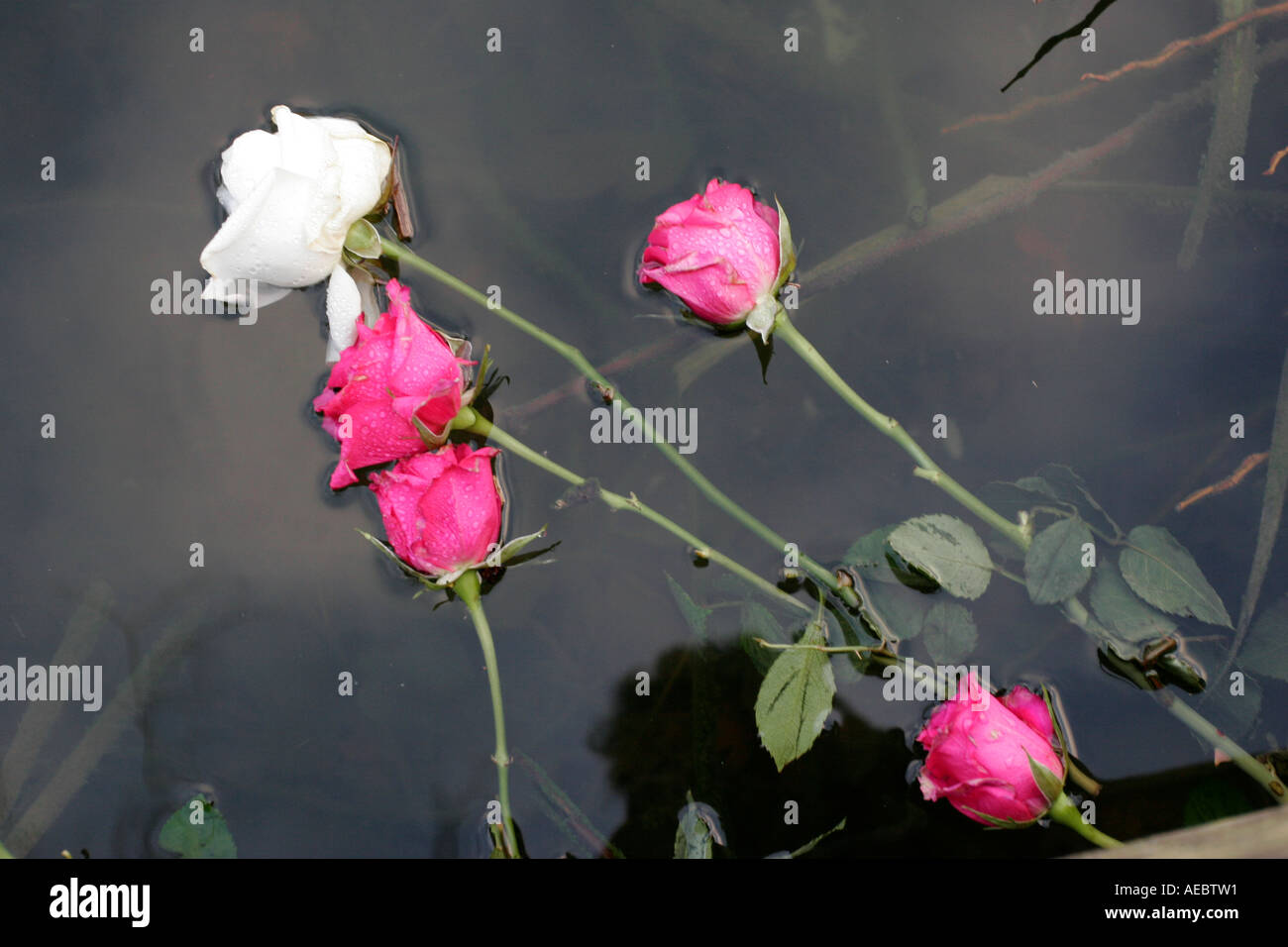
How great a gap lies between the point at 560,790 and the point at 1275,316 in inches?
41.3

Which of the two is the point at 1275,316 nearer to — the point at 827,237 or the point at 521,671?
the point at 827,237

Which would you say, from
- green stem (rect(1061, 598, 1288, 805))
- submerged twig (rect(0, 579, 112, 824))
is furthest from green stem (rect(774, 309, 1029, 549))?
submerged twig (rect(0, 579, 112, 824))

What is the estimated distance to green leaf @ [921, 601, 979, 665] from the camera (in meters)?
1.00

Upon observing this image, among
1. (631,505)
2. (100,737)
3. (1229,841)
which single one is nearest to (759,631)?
(631,505)

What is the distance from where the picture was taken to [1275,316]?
106 cm

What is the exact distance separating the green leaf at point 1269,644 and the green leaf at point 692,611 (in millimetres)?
620

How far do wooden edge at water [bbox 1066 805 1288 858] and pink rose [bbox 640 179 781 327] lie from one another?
27.5 inches

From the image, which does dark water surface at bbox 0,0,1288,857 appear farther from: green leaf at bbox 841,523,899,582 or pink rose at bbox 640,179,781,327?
pink rose at bbox 640,179,781,327

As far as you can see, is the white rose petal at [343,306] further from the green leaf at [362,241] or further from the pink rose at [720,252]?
the pink rose at [720,252]

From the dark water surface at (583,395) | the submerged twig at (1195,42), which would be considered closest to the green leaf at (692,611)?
the dark water surface at (583,395)

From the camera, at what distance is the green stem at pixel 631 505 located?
100 centimetres
